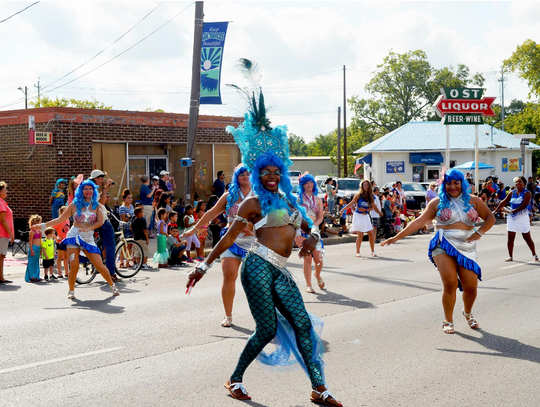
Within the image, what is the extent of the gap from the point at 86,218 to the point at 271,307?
17.6ft

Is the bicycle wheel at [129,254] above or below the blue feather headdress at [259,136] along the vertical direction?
below

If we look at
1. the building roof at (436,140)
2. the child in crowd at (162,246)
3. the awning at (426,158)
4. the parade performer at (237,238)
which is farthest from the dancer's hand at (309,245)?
the awning at (426,158)

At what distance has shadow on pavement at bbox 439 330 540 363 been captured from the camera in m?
6.31

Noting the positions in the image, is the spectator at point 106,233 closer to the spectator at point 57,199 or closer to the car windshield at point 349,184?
the spectator at point 57,199

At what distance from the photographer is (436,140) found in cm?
4769

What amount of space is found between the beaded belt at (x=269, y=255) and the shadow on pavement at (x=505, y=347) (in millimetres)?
2570

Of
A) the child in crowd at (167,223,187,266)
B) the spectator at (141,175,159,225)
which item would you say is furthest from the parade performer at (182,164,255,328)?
the spectator at (141,175,159,225)

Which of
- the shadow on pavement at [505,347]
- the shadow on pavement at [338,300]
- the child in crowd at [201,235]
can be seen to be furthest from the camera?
the child in crowd at [201,235]

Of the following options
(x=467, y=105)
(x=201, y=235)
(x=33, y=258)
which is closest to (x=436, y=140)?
(x=467, y=105)

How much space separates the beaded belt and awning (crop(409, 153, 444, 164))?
141 ft

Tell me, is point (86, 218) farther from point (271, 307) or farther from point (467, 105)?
point (467, 105)

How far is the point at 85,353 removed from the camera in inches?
252

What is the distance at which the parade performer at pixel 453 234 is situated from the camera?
7051 mm

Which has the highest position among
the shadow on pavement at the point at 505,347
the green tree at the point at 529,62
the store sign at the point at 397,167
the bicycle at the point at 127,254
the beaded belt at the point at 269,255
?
the green tree at the point at 529,62
